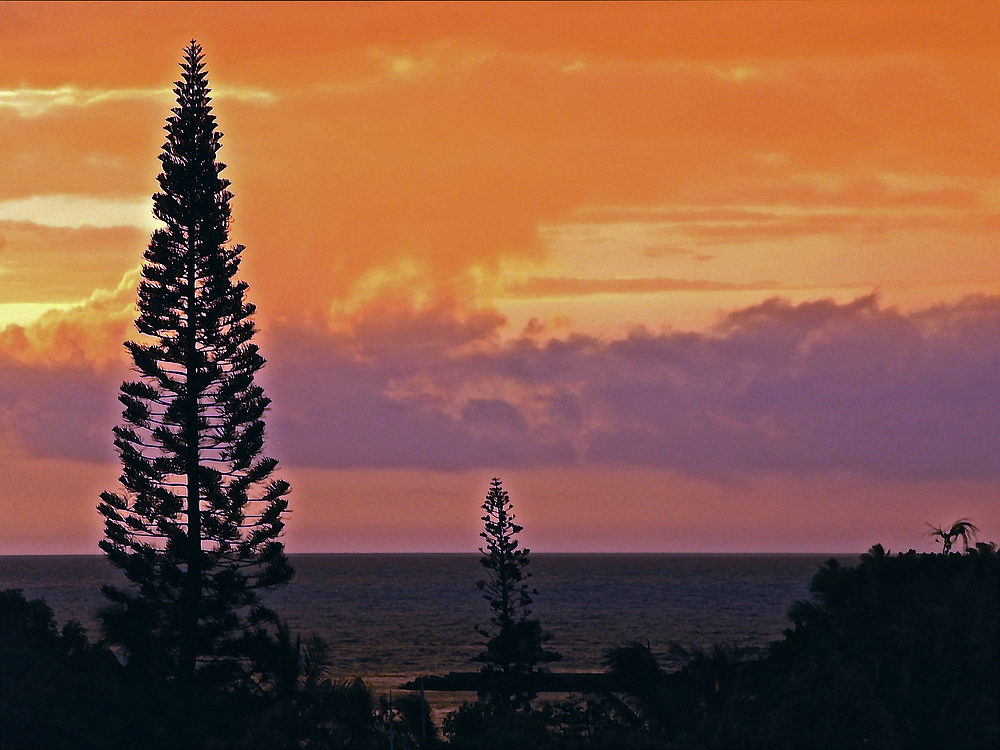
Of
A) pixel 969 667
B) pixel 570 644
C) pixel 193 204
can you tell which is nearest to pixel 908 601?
pixel 969 667

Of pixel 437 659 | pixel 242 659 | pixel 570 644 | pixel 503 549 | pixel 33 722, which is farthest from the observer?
pixel 570 644

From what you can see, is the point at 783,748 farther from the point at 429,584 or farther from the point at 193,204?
the point at 429,584

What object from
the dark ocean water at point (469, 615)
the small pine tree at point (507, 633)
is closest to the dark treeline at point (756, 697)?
the small pine tree at point (507, 633)

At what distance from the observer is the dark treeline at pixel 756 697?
69.7 feet

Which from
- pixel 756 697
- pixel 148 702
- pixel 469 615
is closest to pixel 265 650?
pixel 148 702

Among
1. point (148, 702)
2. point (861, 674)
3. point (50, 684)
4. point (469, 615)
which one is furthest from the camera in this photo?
point (469, 615)

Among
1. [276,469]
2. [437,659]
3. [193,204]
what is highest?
[193,204]

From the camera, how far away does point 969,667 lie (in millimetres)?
21469

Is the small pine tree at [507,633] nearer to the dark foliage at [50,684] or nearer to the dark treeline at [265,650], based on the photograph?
the dark treeline at [265,650]

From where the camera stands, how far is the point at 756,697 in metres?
22.6

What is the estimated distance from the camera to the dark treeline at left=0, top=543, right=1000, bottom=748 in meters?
21.2

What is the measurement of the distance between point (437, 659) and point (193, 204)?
4049 centimetres

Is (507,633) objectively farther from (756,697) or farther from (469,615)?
(469,615)

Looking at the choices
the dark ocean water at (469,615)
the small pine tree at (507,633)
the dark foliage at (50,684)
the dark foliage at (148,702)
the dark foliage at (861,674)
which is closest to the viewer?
the dark foliage at (861,674)
